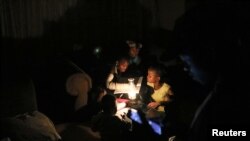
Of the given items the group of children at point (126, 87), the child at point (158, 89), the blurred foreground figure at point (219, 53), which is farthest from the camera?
the child at point (158, 89)

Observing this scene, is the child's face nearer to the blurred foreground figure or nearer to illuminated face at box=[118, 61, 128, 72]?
illuminated face at box=[118, 61, 128, 72]

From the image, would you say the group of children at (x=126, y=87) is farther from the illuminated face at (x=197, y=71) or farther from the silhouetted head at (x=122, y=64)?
the illuminated face at (x=197, y=71)

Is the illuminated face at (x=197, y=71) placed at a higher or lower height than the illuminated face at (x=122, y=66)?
higher

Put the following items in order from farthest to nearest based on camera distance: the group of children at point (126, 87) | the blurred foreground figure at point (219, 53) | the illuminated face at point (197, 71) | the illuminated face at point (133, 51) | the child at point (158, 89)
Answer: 1. the illuminated face at point (133, 51)
2. the child at point (158, 89)
3. the group of children at point (126, 87)
4. the illuminated face at point (197, 71)
5. the blurred foreground figure at point (219, 53)

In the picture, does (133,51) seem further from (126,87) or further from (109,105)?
(109,105)

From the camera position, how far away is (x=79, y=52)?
17.1 ft

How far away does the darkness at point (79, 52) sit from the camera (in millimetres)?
4226

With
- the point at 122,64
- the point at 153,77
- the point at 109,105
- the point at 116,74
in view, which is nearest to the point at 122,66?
the point at 122,64

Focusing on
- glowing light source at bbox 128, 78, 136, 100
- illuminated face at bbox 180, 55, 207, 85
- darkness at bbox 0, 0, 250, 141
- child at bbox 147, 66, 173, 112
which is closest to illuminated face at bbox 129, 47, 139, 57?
darkness at bbox 0, 0, 250, 141

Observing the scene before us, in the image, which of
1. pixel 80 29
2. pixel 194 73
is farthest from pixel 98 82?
pixel 194 73

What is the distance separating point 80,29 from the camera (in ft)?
17.3

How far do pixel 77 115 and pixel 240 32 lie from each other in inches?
131

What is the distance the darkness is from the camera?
4.23 metres

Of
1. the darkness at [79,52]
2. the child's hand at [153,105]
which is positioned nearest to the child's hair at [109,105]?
the child's hand at [153,105]
